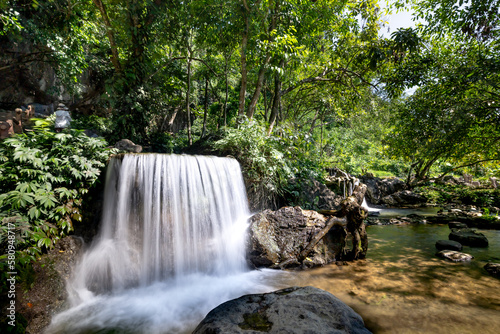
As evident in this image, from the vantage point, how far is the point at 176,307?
3465 millimetres

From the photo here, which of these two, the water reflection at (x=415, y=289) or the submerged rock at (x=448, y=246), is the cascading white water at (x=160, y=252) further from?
the submerged rock at (x=448, y=246)

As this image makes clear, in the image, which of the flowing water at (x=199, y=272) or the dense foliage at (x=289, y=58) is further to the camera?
the dense foliage at (x=289, y=58)

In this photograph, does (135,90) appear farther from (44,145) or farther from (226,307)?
(226,307)

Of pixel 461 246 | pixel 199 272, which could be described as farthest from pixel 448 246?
pixel 199 272

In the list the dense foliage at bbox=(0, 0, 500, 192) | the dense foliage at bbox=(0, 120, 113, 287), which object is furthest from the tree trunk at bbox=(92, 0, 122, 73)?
the dense foliage at bbox=(0, 120, 113, 287)

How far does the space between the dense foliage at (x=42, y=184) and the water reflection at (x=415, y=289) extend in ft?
13.8

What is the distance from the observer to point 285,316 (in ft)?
7.15

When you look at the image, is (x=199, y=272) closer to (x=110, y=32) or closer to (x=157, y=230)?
(x=157, y=230)

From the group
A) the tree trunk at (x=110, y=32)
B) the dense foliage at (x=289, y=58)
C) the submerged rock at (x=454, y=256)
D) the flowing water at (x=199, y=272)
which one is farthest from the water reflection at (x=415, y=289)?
the tree trunk at (x=110, y=32)

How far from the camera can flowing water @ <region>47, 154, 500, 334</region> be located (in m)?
2.97

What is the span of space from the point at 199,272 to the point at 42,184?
346 centimetres

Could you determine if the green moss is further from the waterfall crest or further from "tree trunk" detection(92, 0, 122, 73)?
"tree trunk" detection(92, 0, 122, 73)

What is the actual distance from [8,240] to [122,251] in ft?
5.65

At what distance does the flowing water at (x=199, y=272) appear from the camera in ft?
9.75
